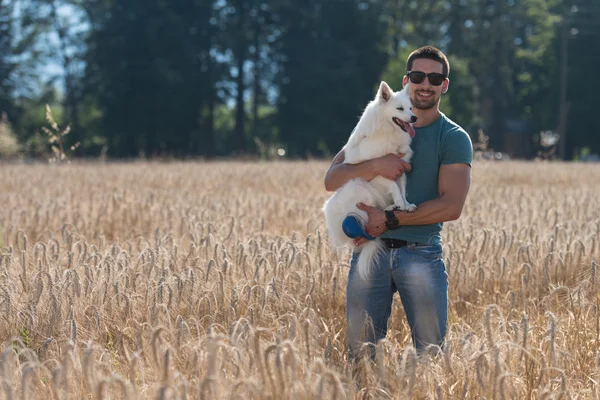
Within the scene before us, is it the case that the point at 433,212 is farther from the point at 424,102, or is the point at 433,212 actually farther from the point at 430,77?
the point at 430,77

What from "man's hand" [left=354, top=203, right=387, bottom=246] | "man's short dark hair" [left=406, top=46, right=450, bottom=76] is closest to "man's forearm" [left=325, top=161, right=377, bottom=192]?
"man's hand" [left=354, top=203, right=387, bottom=246]

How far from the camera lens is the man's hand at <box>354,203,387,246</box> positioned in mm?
4250

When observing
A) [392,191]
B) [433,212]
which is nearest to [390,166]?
[392,191]

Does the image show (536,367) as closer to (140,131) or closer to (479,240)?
(479,240)

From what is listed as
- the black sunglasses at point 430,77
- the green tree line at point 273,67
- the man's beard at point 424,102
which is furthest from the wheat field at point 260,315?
the green tree line at point 273,67

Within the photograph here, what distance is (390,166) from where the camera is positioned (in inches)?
169

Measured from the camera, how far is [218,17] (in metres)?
48.5

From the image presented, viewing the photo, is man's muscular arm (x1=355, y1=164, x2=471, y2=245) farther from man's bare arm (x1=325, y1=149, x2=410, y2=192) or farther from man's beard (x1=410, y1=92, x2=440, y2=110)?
man's beard (x1=410, y1=92, x2=440, y2=110)

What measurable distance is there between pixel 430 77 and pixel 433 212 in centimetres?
86

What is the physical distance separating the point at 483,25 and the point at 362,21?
9765 millimetres

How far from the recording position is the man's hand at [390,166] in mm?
4305

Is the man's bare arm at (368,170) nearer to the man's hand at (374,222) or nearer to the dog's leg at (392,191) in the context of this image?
the dog's leg at (392,191)

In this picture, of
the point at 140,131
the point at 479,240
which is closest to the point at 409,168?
the point at 479,240

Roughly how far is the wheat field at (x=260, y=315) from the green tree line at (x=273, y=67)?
117 ft
